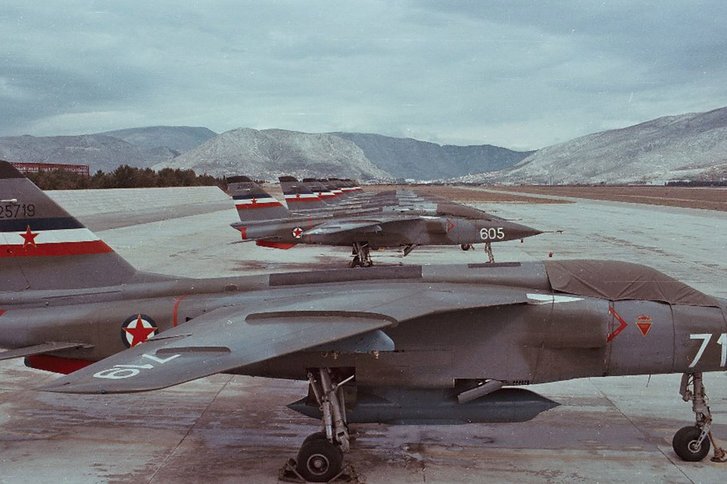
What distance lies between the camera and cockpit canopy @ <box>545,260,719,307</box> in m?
7.89

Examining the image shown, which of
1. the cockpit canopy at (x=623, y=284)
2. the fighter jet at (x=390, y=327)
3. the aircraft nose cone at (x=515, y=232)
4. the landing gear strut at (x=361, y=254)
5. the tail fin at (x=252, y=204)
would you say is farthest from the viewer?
the tail fin at (x=252, y=204)

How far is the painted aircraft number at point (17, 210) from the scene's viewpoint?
9.06m

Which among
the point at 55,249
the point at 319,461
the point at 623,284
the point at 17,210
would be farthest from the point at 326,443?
the point at 17,210

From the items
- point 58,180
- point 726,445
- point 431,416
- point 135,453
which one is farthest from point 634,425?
point 58,180

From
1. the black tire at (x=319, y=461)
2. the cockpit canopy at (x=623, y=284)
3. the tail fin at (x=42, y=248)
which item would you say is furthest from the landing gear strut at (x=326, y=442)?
the tail fin at (x=42, y=248)

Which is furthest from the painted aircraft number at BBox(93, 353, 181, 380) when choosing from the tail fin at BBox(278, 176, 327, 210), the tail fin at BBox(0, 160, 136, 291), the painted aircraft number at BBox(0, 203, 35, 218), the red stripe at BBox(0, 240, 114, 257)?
the tail fin at BBox(278, 176, 327, 210)

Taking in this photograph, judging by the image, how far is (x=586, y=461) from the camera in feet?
25.3

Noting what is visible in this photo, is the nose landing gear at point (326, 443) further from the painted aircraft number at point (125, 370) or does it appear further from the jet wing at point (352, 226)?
the jet wing at point (352, 226)

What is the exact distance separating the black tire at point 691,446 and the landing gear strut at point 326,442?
12.8ft

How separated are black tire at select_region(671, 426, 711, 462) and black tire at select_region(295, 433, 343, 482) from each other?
13.2ft

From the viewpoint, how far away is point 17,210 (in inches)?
359

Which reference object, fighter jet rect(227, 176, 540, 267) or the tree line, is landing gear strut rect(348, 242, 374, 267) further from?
the tree line

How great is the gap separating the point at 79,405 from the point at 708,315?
874cm

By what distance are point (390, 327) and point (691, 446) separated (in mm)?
3954
